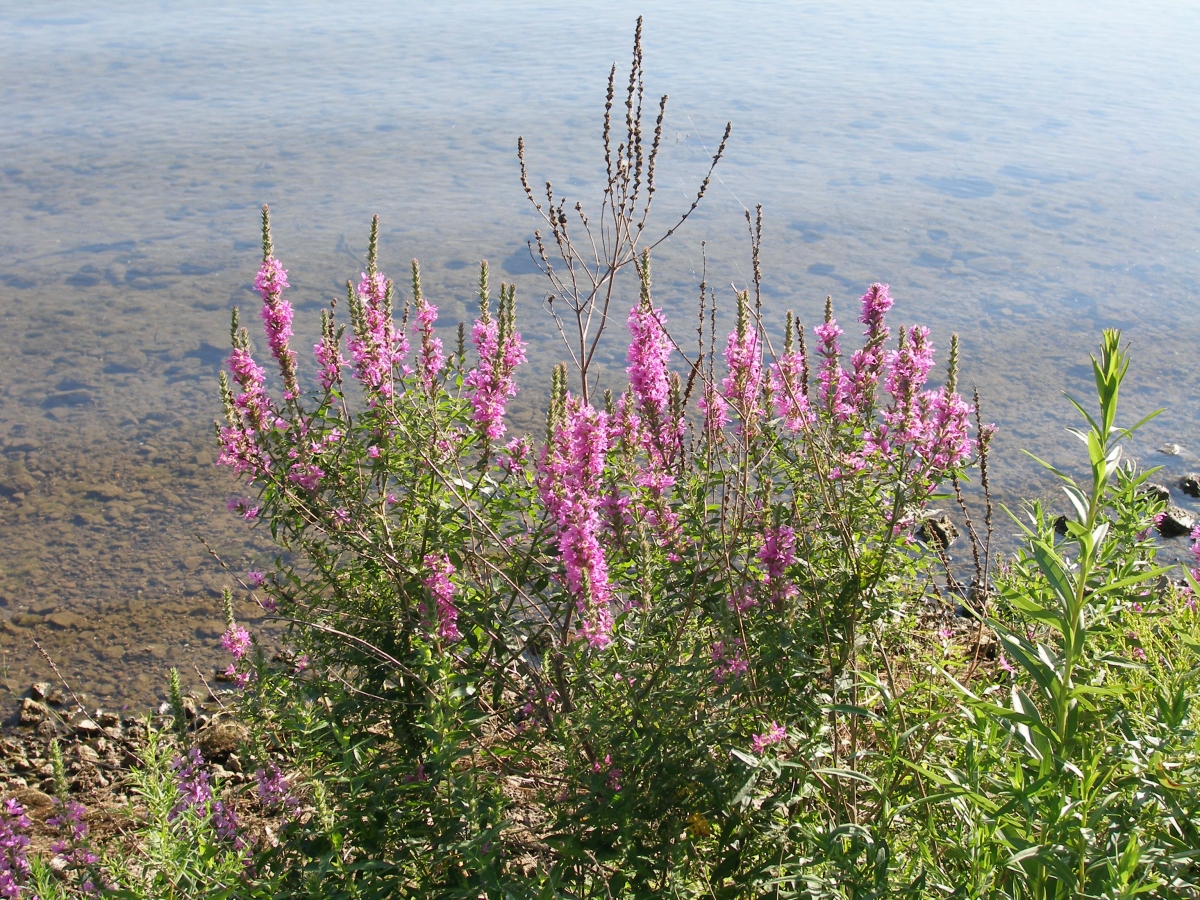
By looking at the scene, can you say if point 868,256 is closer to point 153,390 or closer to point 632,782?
point 153,390

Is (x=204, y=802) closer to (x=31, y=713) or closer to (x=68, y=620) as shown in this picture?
(x=31, y=713)

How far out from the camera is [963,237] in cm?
1138

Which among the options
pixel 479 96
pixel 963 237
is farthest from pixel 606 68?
pixel 963 237

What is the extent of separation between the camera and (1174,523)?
6.95m

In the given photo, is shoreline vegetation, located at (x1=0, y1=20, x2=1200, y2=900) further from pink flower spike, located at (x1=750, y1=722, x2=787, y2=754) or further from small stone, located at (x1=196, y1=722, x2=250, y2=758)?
small stone, located at (x1=196, y1=722, x2=250, y2=758)

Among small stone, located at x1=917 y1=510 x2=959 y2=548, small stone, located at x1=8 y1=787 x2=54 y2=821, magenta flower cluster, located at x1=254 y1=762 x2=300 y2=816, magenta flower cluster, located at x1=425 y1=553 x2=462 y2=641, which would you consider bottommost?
small stone, located at x1=8 y1=787 x2=54 y2=821

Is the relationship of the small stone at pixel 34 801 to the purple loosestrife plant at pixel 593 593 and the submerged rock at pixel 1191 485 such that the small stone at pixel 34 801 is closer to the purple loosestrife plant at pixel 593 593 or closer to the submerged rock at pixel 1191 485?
the purple loosestrife plant at pixel 593 593

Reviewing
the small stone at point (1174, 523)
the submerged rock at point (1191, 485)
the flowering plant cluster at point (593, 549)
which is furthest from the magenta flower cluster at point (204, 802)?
the submerged rock at point (1191, 485)

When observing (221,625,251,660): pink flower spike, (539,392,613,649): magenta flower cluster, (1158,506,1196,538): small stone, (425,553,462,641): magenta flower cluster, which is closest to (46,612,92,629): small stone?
(221,625,251,660): pink flower spike

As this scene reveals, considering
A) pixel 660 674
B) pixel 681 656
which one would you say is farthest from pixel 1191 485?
pixel 660 674

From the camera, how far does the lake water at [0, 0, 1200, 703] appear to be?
7.24m

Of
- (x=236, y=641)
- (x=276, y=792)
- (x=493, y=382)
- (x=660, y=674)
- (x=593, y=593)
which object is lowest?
(x=276, y=792)

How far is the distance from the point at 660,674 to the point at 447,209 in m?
9.41

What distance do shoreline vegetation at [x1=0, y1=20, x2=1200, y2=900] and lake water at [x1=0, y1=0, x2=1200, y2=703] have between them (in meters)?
2.73
